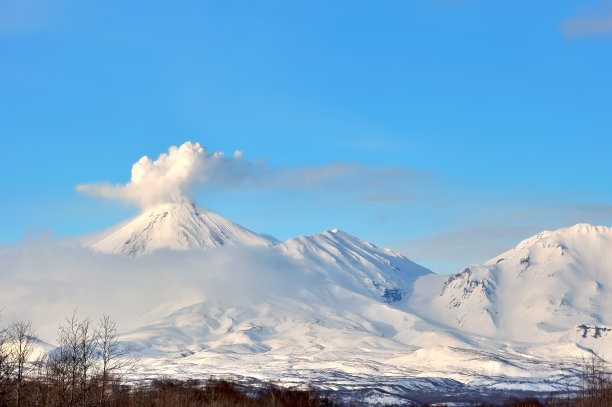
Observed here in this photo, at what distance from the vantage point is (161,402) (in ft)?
349

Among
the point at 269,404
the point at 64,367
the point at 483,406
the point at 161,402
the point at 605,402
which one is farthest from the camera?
the point at 483,406

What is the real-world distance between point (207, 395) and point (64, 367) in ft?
227

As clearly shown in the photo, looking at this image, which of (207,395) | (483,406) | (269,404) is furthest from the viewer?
(483,406)

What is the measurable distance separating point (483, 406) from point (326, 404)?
5858 centimetres

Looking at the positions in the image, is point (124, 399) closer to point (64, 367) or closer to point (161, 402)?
point (161, 402)

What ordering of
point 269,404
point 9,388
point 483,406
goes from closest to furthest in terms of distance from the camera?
point 9,388, point 269,404, point 483,406

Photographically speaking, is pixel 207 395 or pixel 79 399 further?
pixel 207 395

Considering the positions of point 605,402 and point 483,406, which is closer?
point 605,402

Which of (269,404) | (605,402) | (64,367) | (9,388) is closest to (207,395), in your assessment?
(269,404)

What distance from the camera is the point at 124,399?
360 ft

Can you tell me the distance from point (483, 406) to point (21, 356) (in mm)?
146207

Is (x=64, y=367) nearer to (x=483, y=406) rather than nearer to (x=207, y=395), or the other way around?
(x=207, y=395)

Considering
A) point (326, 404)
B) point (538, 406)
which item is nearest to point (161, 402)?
point (326, 404)

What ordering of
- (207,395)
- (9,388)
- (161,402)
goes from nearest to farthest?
(9,388)
(161,402)
(207,395)
